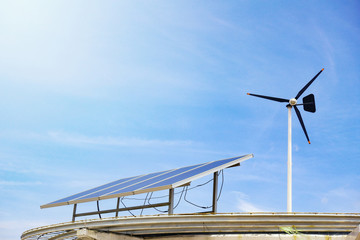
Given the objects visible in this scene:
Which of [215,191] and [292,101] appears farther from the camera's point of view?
[292,101]

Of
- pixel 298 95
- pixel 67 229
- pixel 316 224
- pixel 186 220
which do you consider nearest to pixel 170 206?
pixel 186 220

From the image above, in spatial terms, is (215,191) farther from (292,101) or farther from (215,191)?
(292,101)

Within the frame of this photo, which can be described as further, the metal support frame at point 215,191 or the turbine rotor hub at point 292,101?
the turbine rotor hub at point 292,101

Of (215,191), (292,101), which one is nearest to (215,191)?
(215,191)

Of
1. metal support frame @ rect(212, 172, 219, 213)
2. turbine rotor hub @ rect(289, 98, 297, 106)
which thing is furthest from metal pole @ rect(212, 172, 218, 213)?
turbine rotor hub @ rect(289, 98, 297, 106)

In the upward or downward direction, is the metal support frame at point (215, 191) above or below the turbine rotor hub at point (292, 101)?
below

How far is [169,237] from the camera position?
53.6 feet

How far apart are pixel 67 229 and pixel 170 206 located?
167 inches

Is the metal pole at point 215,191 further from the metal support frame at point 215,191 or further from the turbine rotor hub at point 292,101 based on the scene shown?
the turbine rotor hub at point 292,101

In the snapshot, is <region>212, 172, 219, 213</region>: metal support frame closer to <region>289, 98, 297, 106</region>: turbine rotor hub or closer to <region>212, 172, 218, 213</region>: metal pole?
<region>212, 172, 218, 213</region>: metal pole

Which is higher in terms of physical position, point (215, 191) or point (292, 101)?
point (292, 101)

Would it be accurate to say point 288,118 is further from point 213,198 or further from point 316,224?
point 316,224

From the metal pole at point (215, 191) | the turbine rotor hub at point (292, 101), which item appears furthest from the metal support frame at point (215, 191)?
the turbine rotor hub at point (292, 101)

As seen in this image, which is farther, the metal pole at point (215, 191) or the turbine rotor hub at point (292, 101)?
the turbine rotor hub at point (292, 101)
